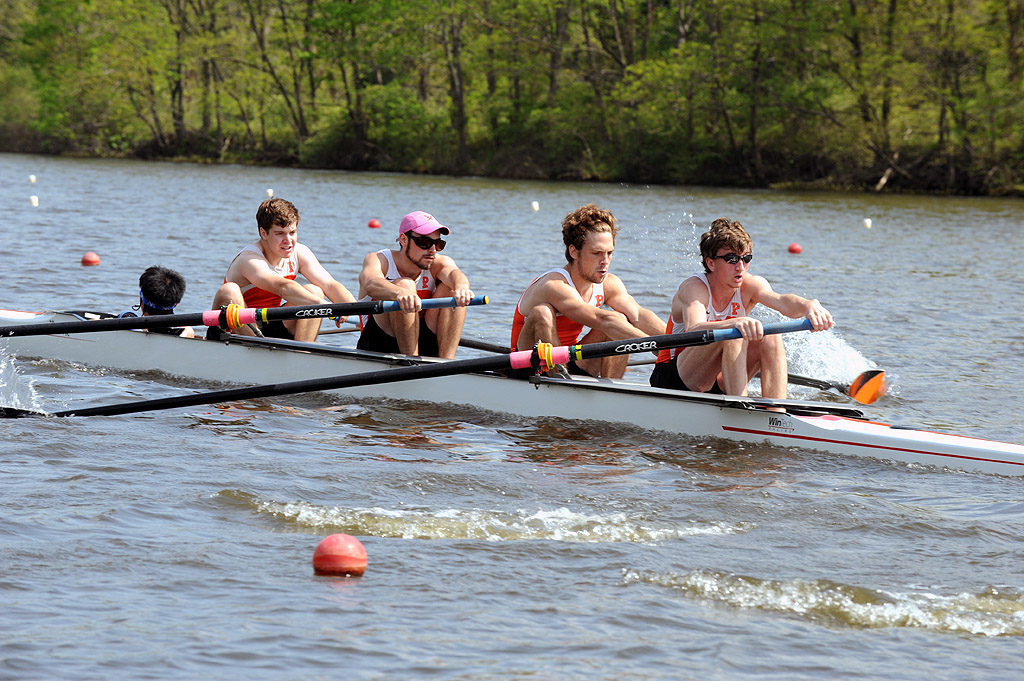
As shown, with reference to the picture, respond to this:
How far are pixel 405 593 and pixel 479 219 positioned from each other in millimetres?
21275

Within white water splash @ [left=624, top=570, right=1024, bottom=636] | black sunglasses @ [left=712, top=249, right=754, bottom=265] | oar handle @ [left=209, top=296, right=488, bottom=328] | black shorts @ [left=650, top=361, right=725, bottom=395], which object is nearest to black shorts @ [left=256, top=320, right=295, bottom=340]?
oar handle @ [left=209, top=296, right=488, bottom=328]

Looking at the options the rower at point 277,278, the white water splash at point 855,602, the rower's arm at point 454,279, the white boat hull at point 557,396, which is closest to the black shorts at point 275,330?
the rower at point 277,278

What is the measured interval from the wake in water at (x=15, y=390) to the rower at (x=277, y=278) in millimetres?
1248

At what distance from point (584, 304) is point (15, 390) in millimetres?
3846

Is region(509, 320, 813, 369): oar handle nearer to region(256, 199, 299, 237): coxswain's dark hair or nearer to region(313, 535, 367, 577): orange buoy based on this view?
region(313, 535, 367, 577): orange buoy

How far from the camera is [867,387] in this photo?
780 cm

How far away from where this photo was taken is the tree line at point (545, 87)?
1430 inches

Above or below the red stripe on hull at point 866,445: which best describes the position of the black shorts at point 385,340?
above

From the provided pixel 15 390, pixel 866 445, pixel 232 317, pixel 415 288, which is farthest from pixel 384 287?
pixel 866 445

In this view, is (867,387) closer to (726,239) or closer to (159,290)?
(726,239)

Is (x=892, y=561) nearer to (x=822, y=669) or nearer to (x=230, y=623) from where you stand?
(x=822, y=669)

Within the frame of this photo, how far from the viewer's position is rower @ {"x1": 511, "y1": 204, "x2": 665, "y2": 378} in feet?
23.0

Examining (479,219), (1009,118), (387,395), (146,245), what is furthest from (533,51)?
(387,395)

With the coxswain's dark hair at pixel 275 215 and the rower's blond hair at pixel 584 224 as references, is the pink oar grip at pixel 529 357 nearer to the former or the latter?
the rower's blond hair at pixel 584 224
